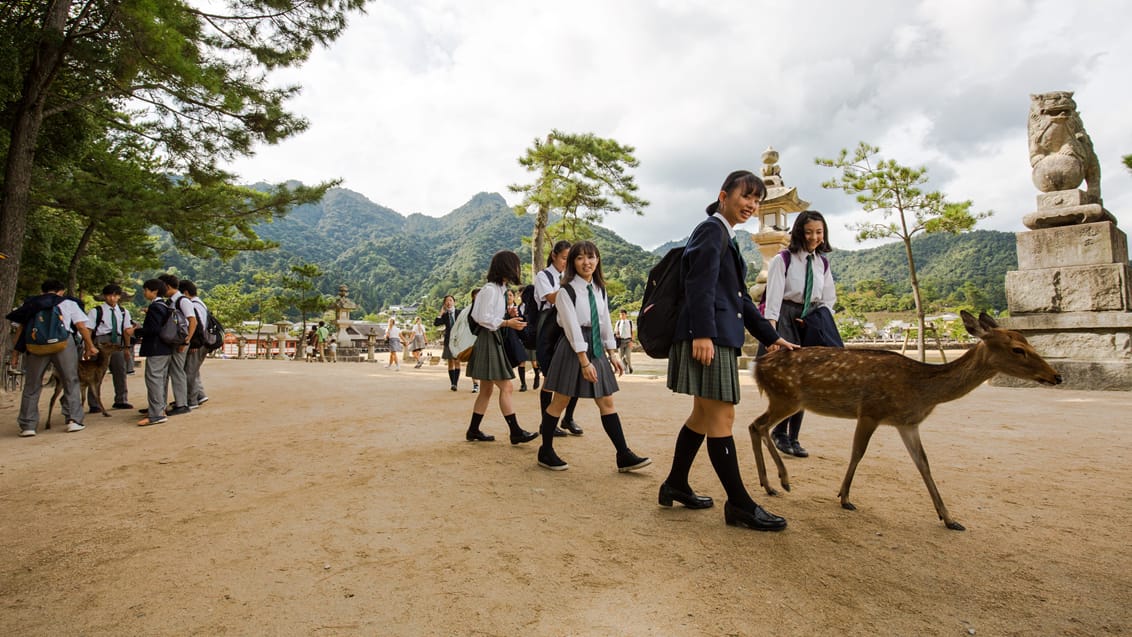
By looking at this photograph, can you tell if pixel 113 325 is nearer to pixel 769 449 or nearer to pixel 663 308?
pixel 663 308

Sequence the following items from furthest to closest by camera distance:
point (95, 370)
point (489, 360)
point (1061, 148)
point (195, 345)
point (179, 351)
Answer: point (1061, 148)
point (195, 345)
point (95, 370)
point (179, 351)
point (489, 360)

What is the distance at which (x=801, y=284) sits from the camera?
164 inches

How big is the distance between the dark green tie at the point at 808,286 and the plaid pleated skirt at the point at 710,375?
→ 1.64 m

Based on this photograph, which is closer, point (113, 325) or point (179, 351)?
point (179, 351)

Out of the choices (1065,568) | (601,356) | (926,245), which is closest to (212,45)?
(601,356)

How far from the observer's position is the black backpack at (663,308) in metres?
2.99

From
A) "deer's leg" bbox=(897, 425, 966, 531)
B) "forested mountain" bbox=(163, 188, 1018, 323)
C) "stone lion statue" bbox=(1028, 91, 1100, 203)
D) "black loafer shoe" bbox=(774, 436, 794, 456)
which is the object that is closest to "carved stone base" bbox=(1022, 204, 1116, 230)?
"stone lion statue" bbox=(1028, 91, 1100, 203)

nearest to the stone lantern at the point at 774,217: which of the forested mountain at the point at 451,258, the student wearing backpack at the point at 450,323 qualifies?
the forested mountain at the point at 451,258

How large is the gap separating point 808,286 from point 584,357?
→ 1.93 m

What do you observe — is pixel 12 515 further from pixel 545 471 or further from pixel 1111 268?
pixel 1111 268

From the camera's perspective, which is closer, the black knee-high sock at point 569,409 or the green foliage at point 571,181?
the black knee-high sock at point 569,409

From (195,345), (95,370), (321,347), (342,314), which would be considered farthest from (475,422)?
(342,314)

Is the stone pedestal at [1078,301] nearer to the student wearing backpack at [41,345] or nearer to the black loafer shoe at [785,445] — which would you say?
the black loafer shoe at [785,445]

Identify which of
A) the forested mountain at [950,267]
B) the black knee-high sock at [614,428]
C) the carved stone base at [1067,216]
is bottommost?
the black knee-high sock at [614,428]
